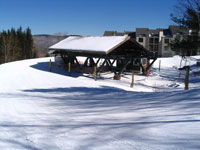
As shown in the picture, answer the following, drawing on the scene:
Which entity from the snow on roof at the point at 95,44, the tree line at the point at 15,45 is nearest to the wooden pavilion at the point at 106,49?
the snow on roof at the point at 95,44

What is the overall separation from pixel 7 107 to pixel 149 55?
1662 cm

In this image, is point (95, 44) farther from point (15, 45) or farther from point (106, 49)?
point (15, 45)

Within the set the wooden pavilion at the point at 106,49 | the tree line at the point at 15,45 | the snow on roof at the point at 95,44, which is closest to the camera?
the snow on roof at the point at 95,44

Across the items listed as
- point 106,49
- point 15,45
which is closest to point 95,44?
point 106,49

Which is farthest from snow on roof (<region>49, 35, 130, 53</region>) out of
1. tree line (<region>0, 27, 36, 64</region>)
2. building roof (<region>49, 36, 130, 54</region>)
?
tree line (<region>0, 27, 36, 64</region>)

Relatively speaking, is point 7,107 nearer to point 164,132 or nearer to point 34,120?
point 34,120

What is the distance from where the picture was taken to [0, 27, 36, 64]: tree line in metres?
47.0

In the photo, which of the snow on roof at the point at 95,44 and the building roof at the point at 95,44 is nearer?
the building roof at the point at 95,44

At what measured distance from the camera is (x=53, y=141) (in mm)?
3520

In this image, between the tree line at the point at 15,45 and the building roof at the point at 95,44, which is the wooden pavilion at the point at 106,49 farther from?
the tree line at the point at 15,45

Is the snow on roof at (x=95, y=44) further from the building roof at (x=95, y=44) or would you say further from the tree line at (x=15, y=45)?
the tree line at (x=15, y=45)

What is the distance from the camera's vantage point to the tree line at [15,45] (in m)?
47.0

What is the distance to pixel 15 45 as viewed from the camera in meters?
50.6

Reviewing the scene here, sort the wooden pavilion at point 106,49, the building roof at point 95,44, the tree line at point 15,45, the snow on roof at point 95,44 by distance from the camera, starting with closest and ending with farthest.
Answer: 1. the building roof at point 95,44
2. the snow on roof at point 95,44
3. the wooden pavilion at point 106,49
4. the tree line at point 15,45
